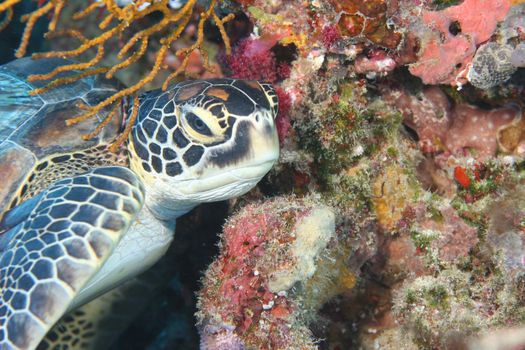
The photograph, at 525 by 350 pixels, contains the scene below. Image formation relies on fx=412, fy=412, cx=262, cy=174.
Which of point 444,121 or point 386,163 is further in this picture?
point 444,121

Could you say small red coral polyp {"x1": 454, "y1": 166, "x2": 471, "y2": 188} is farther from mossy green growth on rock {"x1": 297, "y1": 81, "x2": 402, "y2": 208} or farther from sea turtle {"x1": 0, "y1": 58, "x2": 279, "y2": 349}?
sea turtle {"x1": 0, "y1": 58, "x2": 279, "y2": 349}

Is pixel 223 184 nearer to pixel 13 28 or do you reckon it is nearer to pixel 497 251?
pixel 497 251

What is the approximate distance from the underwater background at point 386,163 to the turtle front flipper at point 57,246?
0.51m

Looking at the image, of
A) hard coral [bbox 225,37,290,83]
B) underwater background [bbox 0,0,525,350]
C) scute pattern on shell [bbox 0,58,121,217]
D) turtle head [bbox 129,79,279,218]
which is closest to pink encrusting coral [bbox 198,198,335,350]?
underwater background [bbox 0,0,525,350]

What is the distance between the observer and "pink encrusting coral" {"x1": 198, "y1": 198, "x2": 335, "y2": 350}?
1646 millimetres

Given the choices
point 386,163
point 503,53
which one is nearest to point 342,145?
point 386,163

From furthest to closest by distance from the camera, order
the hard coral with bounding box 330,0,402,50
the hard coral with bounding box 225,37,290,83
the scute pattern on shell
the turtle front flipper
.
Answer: the hard coral with bounding box 225,37,290,83 < the scute pattern on shell < the hard coral with bounding box 330,0,402,50 < the turtle front flipper

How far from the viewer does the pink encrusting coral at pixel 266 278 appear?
5.40 ft

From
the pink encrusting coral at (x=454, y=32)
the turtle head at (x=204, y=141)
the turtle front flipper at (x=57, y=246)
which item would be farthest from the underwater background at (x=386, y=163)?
the turtle front flipper at (x=57, y=246)

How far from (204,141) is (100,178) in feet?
1.89

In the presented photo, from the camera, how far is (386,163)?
2.40 metres

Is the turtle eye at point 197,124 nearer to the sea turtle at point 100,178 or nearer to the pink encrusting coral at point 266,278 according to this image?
the sea turtle at point 100,178

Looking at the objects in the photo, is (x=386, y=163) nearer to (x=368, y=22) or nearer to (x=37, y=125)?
(x=368, y=22)

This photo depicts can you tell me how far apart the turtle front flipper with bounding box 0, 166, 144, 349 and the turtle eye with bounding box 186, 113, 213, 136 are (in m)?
0.45
